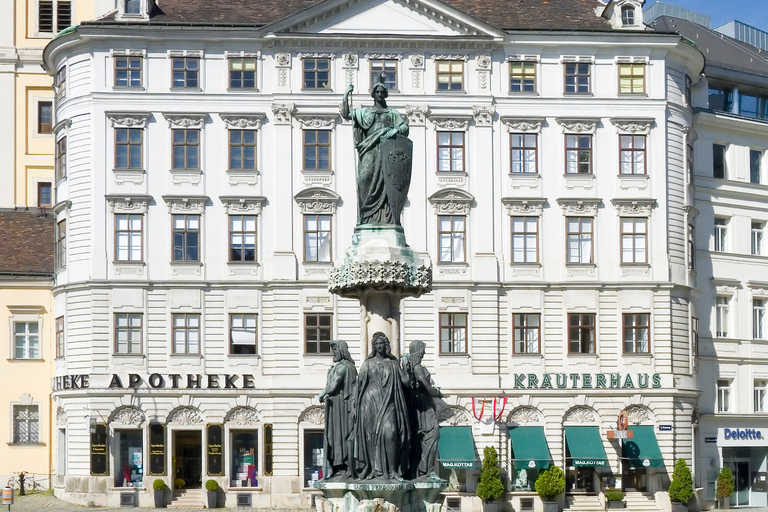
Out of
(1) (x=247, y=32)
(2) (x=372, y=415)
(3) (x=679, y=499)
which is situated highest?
(1) (x=247, y=32)

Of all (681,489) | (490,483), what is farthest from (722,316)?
(490,483)

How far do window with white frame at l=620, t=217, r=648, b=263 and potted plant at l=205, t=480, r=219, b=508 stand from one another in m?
17.8

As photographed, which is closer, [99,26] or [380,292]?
[380,292]

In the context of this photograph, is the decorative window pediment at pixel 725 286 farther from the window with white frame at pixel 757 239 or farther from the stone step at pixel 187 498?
the stone step at pixel 187 498

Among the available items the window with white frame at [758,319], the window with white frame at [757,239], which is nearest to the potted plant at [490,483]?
the window with white frame at [758,319]

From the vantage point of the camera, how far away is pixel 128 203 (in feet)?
194

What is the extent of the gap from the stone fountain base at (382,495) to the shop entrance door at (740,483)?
41391mm

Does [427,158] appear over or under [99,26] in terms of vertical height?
under

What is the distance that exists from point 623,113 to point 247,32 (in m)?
15.0

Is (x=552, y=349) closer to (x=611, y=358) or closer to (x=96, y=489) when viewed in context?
(x=611, y=358)

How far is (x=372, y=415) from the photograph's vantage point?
2452 cm

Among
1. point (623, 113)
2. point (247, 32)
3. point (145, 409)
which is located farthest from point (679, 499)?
point (247, 32)

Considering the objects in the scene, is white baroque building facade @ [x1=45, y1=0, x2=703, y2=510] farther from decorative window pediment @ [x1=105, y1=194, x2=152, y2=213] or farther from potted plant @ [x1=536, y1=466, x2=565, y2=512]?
potted plant @ [x1=536, y1=466, x2=565, y2=512]

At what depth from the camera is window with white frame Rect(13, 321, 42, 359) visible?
207ft
